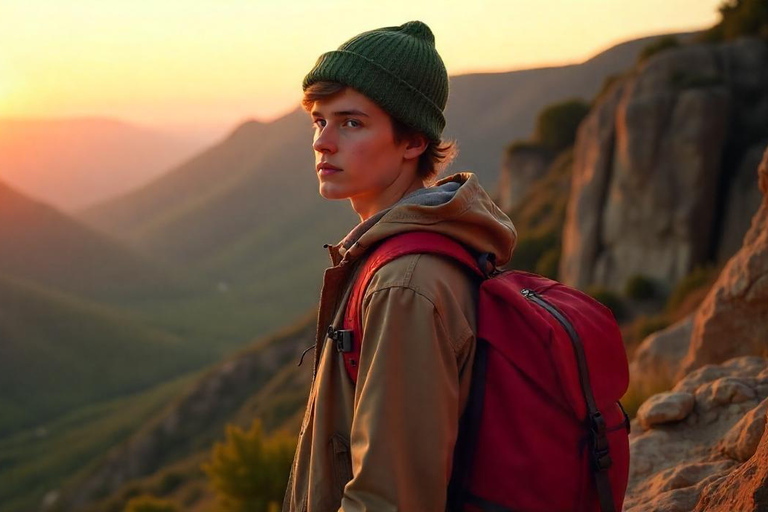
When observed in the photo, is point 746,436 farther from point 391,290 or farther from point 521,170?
point 521,170

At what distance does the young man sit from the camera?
242cm

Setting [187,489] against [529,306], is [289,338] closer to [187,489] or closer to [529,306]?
[187,489]

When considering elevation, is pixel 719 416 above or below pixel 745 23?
below

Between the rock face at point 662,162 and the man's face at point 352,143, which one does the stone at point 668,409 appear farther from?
the rock face at point 662,162

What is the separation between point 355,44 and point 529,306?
46.8 inches

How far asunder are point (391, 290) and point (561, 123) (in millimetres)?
40038

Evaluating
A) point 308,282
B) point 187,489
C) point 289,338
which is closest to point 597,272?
point 187,489

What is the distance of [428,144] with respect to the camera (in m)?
3.31

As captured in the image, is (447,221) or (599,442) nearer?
(599,442)

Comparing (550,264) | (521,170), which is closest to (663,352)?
(550,264)

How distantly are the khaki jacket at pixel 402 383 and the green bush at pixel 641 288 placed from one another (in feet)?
76.5

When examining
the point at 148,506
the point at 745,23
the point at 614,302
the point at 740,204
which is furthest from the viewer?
the point at 148,506

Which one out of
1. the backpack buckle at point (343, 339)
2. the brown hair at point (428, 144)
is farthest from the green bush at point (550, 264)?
the backpack buckle at point (343, 339)

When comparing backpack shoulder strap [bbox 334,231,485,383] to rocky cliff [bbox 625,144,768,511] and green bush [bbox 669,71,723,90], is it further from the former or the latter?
green bush [bbox 669,71,723,90]
